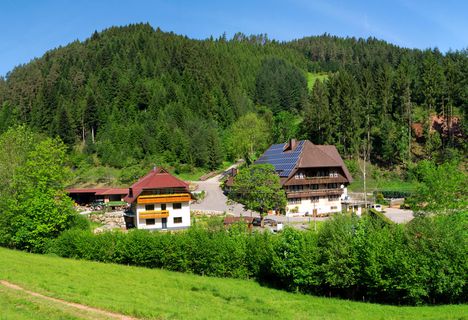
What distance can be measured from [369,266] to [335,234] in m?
2.92

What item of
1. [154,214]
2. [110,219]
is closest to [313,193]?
[154,214]

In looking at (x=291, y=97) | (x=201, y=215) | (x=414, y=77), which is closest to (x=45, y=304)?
(x=201, y=215)

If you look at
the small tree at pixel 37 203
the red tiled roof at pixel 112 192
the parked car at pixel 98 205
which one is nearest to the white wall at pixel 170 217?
the small tree at pixel 37 203

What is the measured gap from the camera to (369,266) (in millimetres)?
26344

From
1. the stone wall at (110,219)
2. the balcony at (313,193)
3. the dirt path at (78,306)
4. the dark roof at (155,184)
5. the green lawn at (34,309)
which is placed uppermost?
the dark roof at (155,184)

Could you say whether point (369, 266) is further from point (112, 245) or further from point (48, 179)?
point (48, 179)

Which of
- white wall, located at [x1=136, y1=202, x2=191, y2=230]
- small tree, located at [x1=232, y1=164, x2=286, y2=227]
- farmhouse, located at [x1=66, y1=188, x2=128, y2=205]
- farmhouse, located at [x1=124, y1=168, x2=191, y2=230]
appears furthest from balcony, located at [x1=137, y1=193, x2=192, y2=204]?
farmhouse, located at [x1=66, y1=188, x2=128, y2=205]

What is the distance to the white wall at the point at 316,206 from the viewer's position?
64875 mm

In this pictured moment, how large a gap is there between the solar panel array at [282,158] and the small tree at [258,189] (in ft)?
39.8

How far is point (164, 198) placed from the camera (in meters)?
53.5

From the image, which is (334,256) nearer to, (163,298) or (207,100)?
(163,298)

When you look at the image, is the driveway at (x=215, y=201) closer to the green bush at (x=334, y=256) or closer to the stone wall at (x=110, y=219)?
the stone wall at (x=110, y=219)

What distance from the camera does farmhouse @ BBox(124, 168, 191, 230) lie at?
53.2 m

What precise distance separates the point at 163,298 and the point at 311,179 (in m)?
46.0
